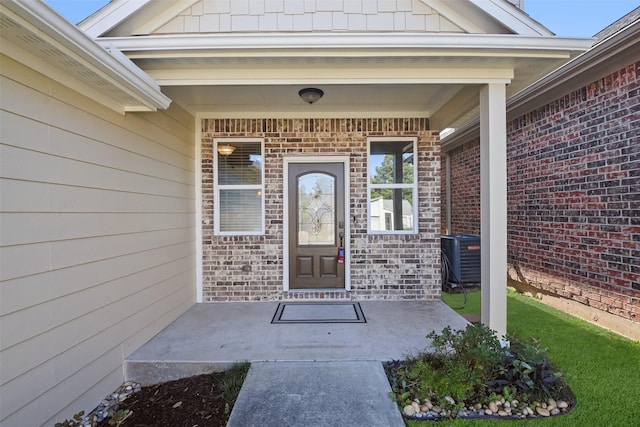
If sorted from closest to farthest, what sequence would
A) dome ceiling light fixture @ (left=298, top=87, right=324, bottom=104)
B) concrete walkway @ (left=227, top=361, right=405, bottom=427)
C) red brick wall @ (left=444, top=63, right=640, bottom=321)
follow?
concrete walkway @ (left=227, top=361, right=405, bottom=427)
red brick wall @ (left=444, top=63, right=640, bottom=321)
dome ceiling light fixture @ (left=298, top=87, right=324, bottom=104)

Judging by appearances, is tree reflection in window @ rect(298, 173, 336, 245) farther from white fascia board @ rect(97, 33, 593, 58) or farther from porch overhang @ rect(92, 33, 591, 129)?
white fascia board @ rect(97, 33, 593, 58)

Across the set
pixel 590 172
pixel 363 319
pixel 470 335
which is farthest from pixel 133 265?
pixel 590 172

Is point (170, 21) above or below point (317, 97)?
above

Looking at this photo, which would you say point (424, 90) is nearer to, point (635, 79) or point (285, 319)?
point (635, 79)

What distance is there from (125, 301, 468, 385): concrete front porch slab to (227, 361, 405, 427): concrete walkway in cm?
16

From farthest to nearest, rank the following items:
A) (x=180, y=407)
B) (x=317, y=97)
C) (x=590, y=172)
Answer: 1. (x=590, y=172)
2. (x=317, y=97)
3. (x=180, y=407)

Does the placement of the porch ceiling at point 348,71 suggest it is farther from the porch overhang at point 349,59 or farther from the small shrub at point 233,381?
the small shrub at point 233,381

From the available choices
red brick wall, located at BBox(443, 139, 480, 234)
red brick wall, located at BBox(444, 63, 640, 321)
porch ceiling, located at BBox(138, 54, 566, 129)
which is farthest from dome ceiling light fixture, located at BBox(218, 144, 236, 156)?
red brick wall, located at BBox(443, 139, 480, 234)

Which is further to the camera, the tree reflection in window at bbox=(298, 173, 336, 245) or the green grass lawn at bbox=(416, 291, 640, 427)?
the tree reflection in window at bbox=(298, 173, 336, 245)

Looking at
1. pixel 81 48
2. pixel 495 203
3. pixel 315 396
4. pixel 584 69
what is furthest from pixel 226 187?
pixel 584 69

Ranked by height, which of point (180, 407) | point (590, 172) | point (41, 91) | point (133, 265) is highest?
point (41, 91)

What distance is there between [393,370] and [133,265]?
2.45 metres

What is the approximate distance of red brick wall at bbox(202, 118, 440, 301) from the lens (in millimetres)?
4406

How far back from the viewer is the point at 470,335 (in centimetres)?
243
